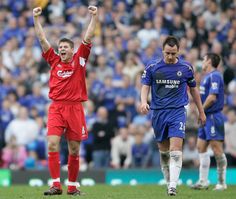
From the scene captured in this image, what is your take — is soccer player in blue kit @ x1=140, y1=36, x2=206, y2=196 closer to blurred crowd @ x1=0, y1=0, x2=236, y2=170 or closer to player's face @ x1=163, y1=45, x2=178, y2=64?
player's face @ x1=163, y1=45, x2=178, y2=64

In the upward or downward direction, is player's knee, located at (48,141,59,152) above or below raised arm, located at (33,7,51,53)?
below

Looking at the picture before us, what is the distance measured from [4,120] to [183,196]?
1025 cm

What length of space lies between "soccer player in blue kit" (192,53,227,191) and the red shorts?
2.98 metres

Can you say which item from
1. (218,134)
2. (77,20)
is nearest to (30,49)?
(77,20)

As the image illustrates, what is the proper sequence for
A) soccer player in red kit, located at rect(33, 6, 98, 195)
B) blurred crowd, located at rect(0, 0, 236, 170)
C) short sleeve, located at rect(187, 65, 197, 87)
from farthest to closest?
blurred crowd, located at rect(0, 0, 236, 170), short sleeve, located at rect(187, 65, 197, 87), soccer player in red kit, located at rect(33, 6, 98, 195)

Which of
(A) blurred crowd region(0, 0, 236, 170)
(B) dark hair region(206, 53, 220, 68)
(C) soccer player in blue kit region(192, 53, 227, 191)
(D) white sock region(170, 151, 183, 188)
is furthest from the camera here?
(A) blurred crowd region(0, 0, 236, 170)

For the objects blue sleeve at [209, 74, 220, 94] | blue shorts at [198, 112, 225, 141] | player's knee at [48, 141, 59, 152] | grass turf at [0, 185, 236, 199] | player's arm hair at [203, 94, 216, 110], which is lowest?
grass turf at [0, 185, 236, 199]

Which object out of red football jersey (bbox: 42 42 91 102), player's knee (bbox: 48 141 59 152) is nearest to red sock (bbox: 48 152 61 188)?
player's knee (bbox: 48 141 59 152)

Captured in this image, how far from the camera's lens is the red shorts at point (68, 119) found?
1382cm

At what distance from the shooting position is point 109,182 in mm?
20938

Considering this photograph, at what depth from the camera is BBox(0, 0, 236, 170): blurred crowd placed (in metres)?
21.9

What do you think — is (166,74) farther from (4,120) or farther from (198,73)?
(4,120)

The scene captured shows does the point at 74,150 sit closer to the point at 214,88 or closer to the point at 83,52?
the point at 83,52

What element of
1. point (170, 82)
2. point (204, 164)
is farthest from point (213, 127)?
point (170, 82)
